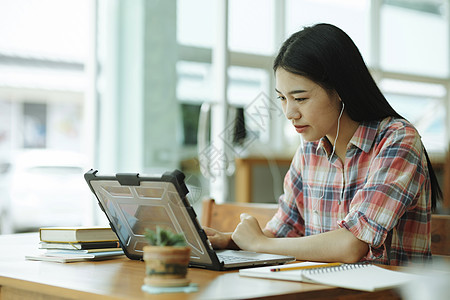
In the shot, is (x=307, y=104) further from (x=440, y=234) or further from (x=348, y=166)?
(x=440, y=234)

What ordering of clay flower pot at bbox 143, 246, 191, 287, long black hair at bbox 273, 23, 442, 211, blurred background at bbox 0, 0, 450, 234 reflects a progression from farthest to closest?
1. blurred background at bbox 0, 0, 450, 234
2. long black hair at bbox 273, 23, 442, 211
3. clay flower pot at bbox 143, 246, 191, 287

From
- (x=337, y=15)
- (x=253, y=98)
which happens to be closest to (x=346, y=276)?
(x=253, y=98)

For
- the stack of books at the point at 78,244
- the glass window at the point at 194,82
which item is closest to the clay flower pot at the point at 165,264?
the stack of books at the point at 78,244

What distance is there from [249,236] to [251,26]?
10.9 feet

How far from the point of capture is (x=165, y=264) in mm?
1031

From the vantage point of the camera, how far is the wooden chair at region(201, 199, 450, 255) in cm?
183

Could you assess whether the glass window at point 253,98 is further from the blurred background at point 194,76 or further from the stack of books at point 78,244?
the stack of books at point 78,244

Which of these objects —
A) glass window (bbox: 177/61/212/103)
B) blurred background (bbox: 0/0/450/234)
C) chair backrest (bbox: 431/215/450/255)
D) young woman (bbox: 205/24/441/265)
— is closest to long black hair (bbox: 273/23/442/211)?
young woman (bbox: 205/24/441/265)

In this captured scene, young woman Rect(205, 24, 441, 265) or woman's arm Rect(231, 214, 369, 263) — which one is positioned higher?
young woman Rect(205, 24, 441, 265)

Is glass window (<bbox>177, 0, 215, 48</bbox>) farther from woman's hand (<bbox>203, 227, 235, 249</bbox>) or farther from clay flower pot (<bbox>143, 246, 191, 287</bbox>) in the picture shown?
clay flower pot (<bbox>143, 246, 191, 287</bbox>)

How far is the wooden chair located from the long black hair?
0.50 feet

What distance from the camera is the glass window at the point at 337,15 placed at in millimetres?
5102

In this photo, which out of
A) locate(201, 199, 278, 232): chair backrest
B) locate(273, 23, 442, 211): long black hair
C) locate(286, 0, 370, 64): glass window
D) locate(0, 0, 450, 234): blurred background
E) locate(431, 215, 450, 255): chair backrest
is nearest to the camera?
locate(273, 23, 442, 211): long black hair

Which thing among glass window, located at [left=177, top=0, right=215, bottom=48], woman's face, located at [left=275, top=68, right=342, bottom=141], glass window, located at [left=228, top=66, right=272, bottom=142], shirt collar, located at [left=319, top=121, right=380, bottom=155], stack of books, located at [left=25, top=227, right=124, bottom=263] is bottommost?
stack of books, located at [left=25, top=227, right=124, bottom=263]
